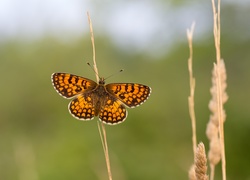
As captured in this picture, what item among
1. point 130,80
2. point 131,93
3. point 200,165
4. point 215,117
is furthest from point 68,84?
point 130,80

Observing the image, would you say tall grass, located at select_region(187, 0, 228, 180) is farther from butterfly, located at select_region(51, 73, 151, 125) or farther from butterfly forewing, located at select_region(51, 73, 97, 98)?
butterfly forewing, located at select_region(51, 73, 97, 98)

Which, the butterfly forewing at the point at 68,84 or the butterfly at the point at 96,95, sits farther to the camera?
the butterfly forewing at the point at 68,84

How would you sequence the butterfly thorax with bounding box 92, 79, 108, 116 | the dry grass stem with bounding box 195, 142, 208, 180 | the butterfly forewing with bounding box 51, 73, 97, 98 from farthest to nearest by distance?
the butterfly forewing with bounding box 51, 73, 97, 98 → the butterfly thorax with bounding box 92, 79, 108, 116 → the dry grass stem with bounding box 195, 142, 208, 180

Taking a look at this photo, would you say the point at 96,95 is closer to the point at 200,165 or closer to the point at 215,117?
the point at 215,117

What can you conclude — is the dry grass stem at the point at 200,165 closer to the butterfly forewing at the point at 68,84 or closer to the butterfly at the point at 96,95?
the butterfly at the point at 96,95

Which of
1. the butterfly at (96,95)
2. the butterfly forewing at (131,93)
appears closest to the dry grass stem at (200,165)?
the butterfly at (96,95)

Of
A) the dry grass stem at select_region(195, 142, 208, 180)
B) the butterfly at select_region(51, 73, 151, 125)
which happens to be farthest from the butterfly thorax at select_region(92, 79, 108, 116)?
the dry grass stem at select_region(195, 142, 208, 180)

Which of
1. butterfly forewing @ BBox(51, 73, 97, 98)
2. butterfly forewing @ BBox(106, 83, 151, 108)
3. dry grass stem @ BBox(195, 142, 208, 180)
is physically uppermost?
butterfly forewing @ BBox(51, 73, 97, 98)

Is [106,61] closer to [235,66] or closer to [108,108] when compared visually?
[235,66]
